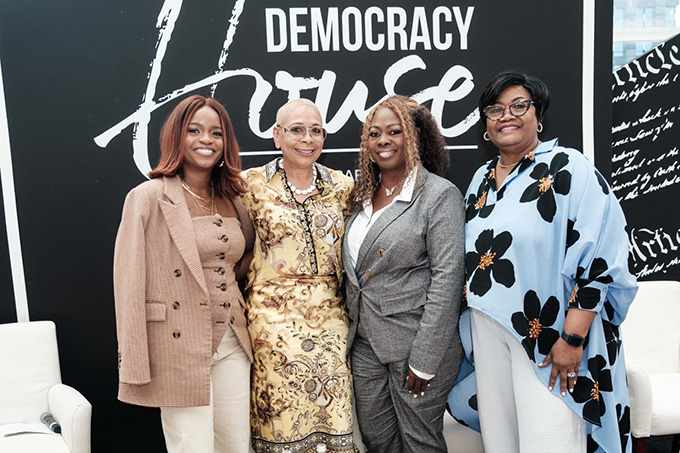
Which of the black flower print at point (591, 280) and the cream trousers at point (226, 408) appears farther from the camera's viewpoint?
the cream trousers at point (226, 408)

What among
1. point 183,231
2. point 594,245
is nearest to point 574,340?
point 594,245

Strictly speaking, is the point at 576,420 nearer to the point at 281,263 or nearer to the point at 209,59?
the point at 281,263

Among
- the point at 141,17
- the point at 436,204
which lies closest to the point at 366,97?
the point at 436,204

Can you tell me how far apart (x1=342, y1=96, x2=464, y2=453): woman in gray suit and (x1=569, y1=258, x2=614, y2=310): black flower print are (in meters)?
0.47

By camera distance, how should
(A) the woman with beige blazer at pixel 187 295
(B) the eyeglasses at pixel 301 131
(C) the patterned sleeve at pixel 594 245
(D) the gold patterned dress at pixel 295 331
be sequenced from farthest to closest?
1. (B) the eyeglasses at pixel 301 131
2. (D) the gold patterned dress at pixel 295 331
3. (A) the woman with beige blazer at pixel 187 295
4. (C) the patterned sleeve at pixel 594 245

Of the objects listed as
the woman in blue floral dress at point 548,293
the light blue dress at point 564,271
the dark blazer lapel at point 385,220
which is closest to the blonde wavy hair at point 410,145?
the dark blazer lapel at point 385,220

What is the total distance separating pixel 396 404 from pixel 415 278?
0.58 meters

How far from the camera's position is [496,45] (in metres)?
3.06

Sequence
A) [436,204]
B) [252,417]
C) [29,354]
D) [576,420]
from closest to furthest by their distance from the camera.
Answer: [576,420]
[436,204]
[252,417]
[29,354]

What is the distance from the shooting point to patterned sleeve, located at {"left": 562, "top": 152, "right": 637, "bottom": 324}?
5.92ft

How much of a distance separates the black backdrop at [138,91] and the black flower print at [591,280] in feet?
4.61

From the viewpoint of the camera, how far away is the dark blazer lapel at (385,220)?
2160mm

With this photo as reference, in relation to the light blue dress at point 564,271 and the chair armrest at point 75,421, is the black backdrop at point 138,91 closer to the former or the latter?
the chair armrest at point 75,421

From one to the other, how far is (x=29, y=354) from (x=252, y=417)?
1493mm
